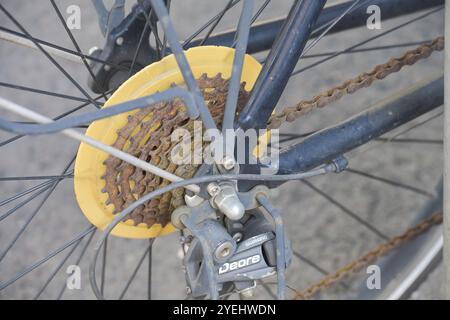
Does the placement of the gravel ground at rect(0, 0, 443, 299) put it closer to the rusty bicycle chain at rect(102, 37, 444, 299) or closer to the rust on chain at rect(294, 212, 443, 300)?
the rust on chain at rect(294, 212, 443, 300)

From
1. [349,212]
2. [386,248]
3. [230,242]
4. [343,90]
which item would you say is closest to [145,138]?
[230,242]

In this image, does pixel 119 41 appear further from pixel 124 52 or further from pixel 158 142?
pixel 158 142

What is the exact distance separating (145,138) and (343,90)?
0.24 meters

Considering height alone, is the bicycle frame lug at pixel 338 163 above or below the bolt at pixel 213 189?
above

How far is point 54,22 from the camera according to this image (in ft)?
5.61

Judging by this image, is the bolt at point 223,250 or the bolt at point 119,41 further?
the bolt at point 119,41

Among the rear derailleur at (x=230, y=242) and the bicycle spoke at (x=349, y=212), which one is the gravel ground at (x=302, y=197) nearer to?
the bicycle spoke at (x=349, y=212)

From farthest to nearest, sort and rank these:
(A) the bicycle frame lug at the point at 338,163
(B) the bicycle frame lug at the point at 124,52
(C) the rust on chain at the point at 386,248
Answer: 1. (C) the rust on chain at the point at 386,248
2. (B) the bicycle frame lug at the point at 124,52
3. (A) the bicycle frame lug at the point at 338,163

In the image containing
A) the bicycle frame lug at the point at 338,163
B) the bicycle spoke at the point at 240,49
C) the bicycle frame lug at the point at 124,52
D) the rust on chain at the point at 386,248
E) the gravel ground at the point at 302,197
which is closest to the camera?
the bicycle spoke at the point at 240,49

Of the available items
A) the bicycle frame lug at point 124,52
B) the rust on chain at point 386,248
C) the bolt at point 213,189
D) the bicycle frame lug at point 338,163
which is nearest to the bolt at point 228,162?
the bolt at point 213,189

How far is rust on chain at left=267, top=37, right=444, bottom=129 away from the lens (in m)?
0.83

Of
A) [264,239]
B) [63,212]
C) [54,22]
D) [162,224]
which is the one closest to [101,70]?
[162,224]

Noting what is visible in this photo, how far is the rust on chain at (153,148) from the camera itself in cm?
75

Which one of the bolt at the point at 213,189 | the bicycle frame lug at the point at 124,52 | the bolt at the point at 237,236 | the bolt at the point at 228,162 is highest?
the bicycle frame lug at the point at 124,52
